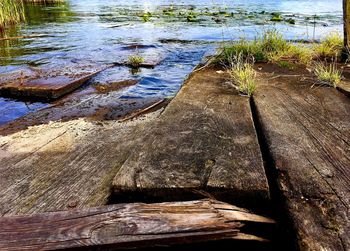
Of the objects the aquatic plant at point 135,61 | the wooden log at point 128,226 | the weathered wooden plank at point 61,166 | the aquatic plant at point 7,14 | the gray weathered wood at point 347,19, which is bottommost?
the aquatic plant at point 135,61

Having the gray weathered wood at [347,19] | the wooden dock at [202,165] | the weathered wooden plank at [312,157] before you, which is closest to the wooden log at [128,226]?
the wooden dock at [202,165]

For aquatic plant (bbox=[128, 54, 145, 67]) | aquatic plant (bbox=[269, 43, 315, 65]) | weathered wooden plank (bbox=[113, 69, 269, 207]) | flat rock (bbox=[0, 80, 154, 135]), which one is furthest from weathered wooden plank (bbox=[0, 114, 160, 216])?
aquatic plant (bbox=[128, 54, 145, 67])

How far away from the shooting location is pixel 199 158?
1.49 meters

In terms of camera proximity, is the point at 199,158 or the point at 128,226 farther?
the point at 199,158

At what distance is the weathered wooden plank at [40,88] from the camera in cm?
470

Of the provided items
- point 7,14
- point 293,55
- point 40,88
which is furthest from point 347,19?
point 7,14

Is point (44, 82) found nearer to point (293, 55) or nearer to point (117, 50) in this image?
point (293, 55)

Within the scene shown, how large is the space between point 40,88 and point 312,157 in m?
4.08

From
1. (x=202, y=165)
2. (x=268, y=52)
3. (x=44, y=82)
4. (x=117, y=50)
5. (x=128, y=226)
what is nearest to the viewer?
(x=128, y=226)

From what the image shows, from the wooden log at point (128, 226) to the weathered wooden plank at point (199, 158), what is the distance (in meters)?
0.09

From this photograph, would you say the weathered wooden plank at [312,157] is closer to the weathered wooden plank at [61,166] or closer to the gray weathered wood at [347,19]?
the weathered wooden plank at [61,166]

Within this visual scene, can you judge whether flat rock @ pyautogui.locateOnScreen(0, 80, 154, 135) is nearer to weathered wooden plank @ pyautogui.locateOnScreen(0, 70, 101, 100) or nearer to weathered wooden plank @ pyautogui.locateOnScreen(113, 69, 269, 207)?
weathered wooden plank @ pyautogui.locateOnScreen(0, 70, 101, 100)

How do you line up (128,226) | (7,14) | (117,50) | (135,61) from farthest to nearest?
1. (7,14)
2. (117,50)
3. (135,61)
4. (128,226)

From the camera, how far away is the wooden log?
1026 mm
